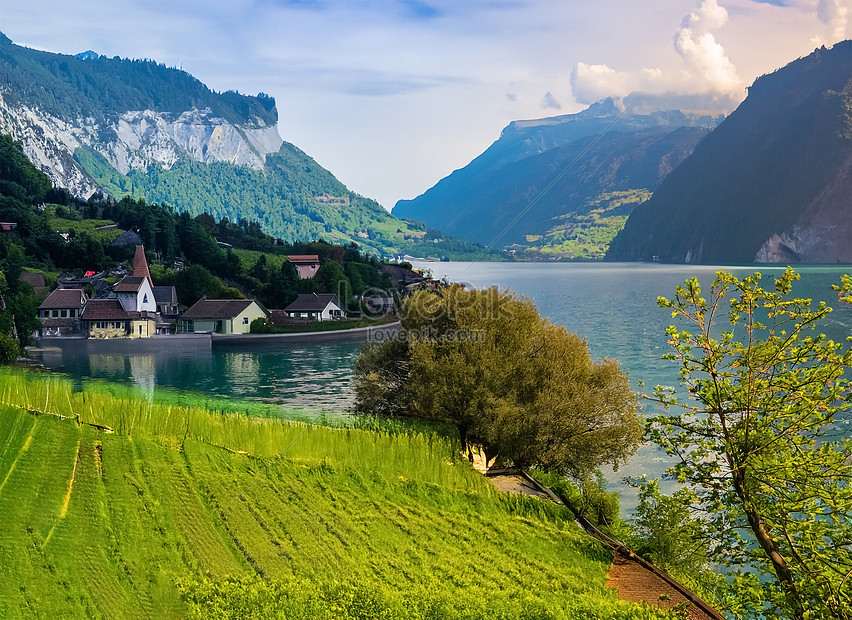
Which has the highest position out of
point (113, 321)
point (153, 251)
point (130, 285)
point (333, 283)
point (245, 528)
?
point (153, 251)

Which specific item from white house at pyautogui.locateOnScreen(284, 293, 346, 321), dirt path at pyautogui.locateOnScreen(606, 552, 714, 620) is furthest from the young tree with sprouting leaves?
white house at pyautogui.locateOnScreen(284, 293, 346, 321)

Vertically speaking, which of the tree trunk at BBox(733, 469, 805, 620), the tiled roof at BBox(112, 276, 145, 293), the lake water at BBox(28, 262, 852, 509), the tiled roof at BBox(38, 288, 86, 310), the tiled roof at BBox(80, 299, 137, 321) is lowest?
the lake water at BBox(28, 262, 852, 509)

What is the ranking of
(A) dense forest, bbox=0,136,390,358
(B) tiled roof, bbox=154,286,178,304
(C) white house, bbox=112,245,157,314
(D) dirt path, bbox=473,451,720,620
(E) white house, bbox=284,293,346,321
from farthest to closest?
1. (A) dense forest, bbox=0,136,390,358
2. (B) tiled roof, bbox=154,286,178,304
3. (E) white house, bbox=284,293,346,321
4. (C) white house, bbox=112,245,157,314
5. (D) dirt path, bbox=473,451,720,620

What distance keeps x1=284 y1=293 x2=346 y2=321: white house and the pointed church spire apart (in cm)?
1381

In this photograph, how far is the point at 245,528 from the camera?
10781mm

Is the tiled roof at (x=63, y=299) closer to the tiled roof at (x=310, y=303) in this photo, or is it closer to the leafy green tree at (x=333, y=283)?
the tiled roof at (x=310, y=303)

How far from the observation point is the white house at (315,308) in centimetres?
6924

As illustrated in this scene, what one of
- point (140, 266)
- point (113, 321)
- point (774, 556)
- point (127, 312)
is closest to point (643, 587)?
point (774, 556)

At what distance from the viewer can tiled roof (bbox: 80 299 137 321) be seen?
62.3m

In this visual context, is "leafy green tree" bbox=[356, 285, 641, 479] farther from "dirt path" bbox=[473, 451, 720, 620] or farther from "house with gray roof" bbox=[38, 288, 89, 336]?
"house with gray roof" bbox=[38, 288, 89, 336]

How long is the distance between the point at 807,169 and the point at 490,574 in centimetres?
21575

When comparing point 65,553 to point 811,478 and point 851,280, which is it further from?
point 851,280

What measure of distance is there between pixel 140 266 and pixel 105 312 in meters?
9.40

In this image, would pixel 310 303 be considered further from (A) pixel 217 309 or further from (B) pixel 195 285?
(B) pixel 195 285
